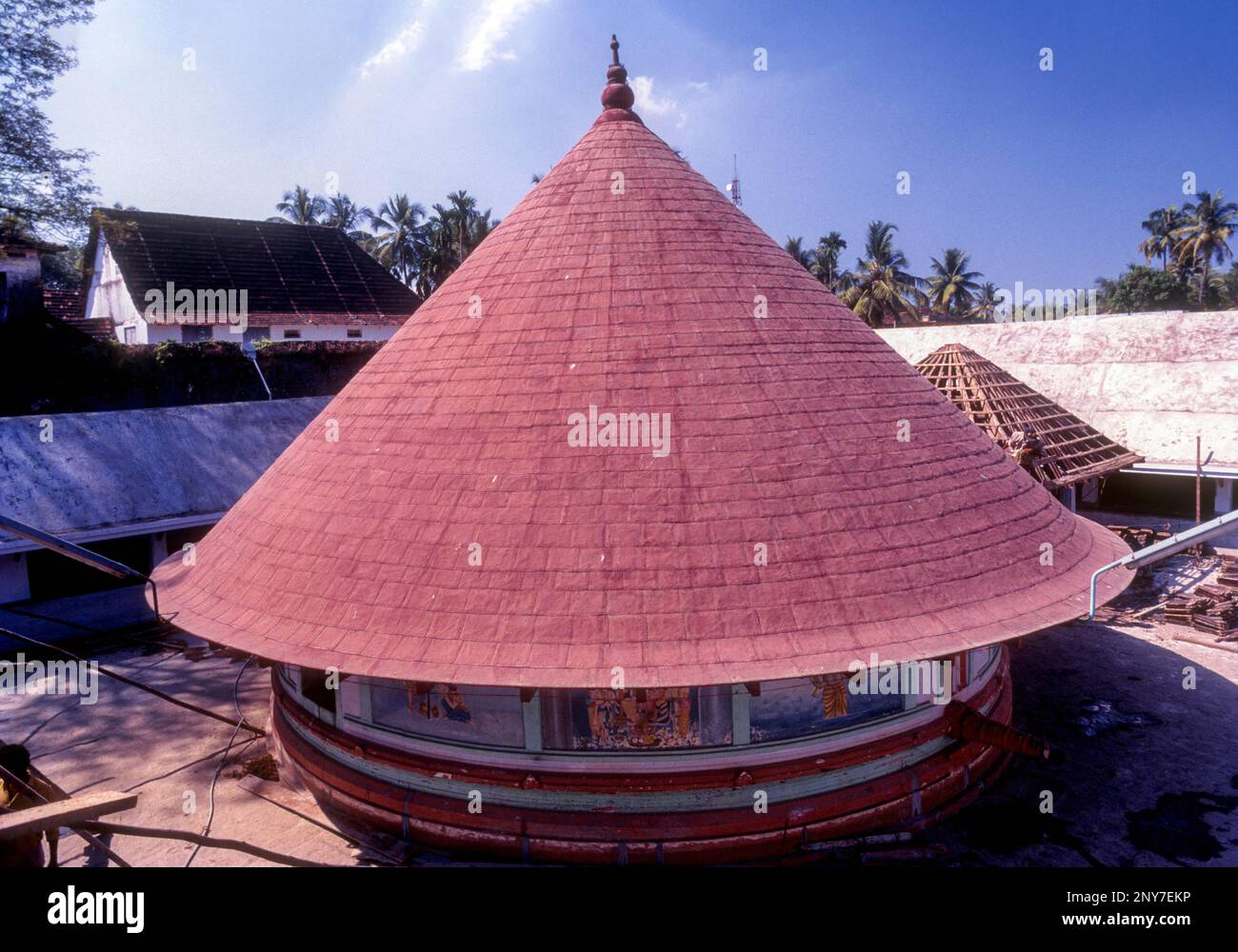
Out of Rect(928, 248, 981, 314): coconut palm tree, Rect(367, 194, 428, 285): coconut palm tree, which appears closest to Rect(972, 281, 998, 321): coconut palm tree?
Rect(928, 248, 981, 314): coconut palm tree

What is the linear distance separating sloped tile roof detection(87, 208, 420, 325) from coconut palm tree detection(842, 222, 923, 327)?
32.8m

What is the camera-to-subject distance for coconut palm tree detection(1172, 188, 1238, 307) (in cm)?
6912

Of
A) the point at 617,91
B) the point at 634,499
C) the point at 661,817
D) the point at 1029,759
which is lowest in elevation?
the point at 1029,759

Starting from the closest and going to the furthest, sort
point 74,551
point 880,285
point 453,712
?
point 74,551
point 453,712
point 880,285

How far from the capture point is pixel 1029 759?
431 inches

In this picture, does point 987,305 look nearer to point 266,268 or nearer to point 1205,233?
point 1205,233

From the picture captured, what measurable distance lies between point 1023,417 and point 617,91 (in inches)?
599

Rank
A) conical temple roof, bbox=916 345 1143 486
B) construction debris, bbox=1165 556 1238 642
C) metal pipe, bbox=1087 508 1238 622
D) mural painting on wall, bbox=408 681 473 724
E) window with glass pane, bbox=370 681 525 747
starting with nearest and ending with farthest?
metal pipe, bbox=1087 508 1238 622 → window with glass pane, bbox=370 681 525 747 → mural painting on wall, bbox=408 681 473 724 → construction debris, bbox=1165 556 1238 642 → conical temple roof, bbox=916 345 1143 486

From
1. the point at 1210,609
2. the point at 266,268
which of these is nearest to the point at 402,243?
the point at 266,268

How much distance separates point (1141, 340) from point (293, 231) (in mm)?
37055

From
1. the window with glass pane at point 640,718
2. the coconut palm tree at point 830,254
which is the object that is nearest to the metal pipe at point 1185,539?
the window with glass pane at point 640,718

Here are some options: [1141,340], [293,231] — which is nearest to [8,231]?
[293,231]

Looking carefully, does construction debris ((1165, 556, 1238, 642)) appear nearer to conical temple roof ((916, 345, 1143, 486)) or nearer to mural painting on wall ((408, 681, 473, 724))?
conical temple roof ((916, 345, 1143, 486))
